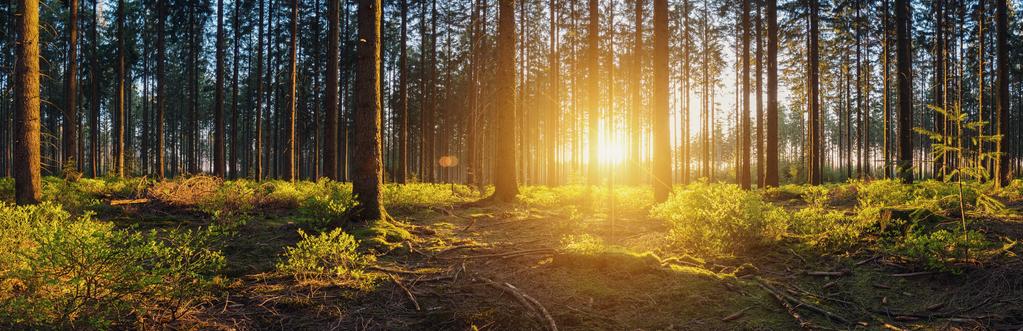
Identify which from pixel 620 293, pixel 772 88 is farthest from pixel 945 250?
pixel 772 88

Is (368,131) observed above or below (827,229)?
above

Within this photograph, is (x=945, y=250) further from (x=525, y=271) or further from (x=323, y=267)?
(x=323, y=267)

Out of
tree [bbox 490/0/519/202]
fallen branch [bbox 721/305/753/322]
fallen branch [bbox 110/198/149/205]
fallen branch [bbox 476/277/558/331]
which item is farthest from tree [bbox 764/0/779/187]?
fallen branch [bbox 110/198/149/205]

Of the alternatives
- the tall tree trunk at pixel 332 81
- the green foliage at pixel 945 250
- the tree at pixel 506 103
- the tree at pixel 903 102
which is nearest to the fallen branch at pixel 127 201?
the tall tree trunk at pixel 332 81

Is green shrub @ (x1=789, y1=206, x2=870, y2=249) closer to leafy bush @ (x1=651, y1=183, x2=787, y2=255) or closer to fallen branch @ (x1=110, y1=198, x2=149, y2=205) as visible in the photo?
leafy bush @ (x1=651, y1=183, x2=787, y2=255)

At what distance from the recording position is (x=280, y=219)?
9.75 metres

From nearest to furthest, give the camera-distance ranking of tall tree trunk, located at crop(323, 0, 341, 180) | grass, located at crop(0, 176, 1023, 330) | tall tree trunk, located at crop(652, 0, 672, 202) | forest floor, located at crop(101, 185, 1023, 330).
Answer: grass, located at crop(0, 176, 1023, 330)
forest floor, located at crop(101, 185, 1023, 330)
tall tree trunk, located at crop(652, 0, 672, 202)
tall tree trunk, located at crop(323, 0, 341, 180)

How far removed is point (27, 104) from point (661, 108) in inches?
580

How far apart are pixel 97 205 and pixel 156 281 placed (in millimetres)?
9255

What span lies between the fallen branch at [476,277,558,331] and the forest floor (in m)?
0.02

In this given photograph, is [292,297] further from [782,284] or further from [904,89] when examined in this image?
[904,89]

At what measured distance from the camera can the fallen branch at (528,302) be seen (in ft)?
12.0

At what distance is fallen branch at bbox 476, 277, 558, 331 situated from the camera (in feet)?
12.0

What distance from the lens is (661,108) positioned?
12.4 m
